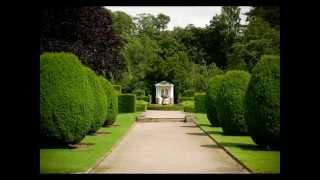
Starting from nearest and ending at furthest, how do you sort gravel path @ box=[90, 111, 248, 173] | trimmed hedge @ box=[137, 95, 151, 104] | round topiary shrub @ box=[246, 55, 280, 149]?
gravel path @ box=[90, 111, 248, 173] → round topiary shrub @ box=[246, 55, 280, 149] → trimmed hedge @ box=[137, 95, 151, 104]

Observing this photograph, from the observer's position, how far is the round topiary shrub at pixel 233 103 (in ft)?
71.7

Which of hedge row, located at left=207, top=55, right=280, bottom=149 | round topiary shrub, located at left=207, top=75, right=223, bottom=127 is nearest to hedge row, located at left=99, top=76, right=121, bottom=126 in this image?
round topiary shrub, located at left=207, top=75, right=223, bottom=127

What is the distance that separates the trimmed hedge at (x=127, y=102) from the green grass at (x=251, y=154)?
19.6 m

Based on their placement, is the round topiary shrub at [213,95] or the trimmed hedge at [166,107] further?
the trimmed hedge at [166,107]

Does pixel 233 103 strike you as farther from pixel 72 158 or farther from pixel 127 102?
pixel 127 102

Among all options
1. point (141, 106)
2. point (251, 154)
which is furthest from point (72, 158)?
point (141, 106)

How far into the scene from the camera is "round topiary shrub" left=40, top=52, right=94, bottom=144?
645 inches

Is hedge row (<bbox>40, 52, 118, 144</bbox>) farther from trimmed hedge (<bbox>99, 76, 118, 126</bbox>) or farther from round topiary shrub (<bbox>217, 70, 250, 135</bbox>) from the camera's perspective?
trimmed hedge (<bbox>99, 76, 118, 126</bbox>)

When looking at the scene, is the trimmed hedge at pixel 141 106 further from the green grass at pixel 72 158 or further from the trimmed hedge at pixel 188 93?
the green grass at pixel 72 158

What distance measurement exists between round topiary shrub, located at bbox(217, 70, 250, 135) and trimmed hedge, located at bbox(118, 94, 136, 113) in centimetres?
1899

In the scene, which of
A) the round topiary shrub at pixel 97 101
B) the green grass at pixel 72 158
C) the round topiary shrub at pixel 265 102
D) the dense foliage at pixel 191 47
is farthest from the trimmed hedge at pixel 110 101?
the round topiary shrub at pixel 265 102

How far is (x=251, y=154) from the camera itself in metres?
15.9
